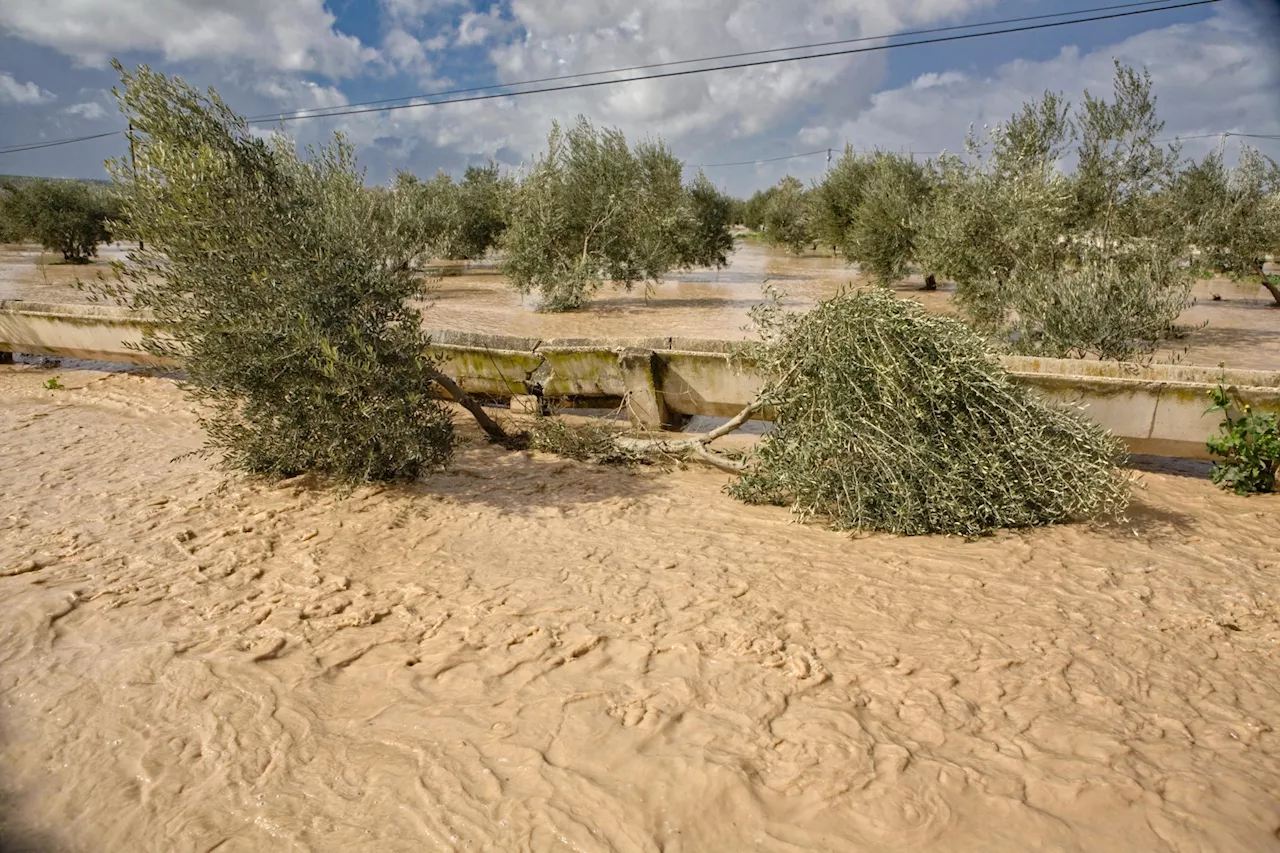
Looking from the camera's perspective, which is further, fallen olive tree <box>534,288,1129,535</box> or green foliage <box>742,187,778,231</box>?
green foliage <box>742,187,778,231</box>

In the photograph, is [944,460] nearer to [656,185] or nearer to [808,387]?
[808,387]

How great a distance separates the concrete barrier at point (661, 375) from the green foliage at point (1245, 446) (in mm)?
127

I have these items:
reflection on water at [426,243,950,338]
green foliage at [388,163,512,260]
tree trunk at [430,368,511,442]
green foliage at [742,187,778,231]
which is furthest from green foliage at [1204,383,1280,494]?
green foliage at [742,187,778,231]

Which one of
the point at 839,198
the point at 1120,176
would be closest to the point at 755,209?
the point at 839,198

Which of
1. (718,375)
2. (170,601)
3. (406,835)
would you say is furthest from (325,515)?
(718,375)

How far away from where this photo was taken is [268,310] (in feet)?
18.4

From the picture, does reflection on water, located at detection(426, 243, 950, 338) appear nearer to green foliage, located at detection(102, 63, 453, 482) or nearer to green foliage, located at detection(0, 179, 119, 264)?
green foliage, located at detection(102, 63, 453, 482)

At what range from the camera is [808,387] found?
575 cm

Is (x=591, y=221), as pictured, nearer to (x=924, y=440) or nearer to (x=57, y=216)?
(x=924, y=440)

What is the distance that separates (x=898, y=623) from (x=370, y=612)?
2740 mm

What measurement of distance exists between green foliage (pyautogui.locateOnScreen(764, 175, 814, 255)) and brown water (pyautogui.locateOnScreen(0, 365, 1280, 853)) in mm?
35847

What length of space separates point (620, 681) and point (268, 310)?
384 centimetres

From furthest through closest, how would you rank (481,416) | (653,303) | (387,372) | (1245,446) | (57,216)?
(57,216) < (653,303) < (481,416) < (1245,446) < (387,372)

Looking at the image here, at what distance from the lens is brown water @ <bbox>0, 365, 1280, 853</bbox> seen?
2.70 m
